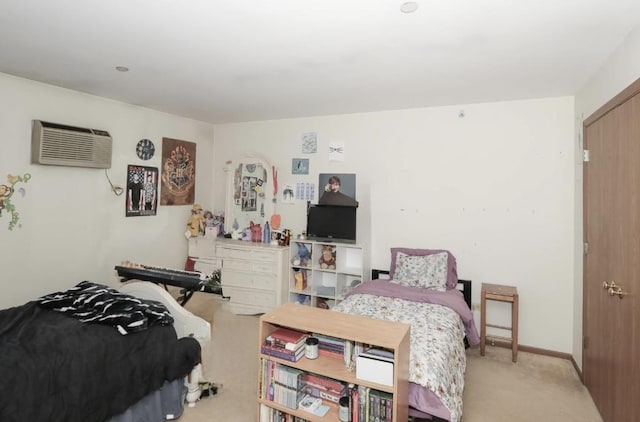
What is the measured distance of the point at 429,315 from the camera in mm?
2631

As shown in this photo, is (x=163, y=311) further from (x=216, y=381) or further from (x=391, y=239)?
(x=391, y=239)

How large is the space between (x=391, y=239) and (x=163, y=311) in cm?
243

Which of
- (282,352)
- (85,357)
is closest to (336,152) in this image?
(282,352)

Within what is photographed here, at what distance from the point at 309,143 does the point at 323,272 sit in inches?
63.5

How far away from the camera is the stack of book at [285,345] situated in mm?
1878

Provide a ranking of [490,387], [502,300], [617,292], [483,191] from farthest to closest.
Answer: [483,191], [502,300], [490,387], [617,292]

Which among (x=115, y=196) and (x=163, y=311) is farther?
(x=115, y=196)

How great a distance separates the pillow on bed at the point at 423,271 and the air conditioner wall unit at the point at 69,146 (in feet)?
10.6

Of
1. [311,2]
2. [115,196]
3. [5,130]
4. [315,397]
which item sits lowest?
[315,397]

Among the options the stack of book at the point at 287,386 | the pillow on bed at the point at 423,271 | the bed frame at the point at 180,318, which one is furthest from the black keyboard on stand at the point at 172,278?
the pillow on bed at the point at 423,271

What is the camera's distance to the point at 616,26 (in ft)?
6.28

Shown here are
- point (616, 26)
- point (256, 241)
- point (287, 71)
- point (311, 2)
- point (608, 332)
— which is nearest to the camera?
point (311, 2)

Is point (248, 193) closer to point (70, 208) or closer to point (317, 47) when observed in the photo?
point (70, 208)

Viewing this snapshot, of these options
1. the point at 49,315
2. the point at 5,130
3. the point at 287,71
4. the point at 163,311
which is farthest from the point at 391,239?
the point at 5,130
